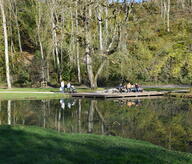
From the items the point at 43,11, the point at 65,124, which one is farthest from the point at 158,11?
the point at 65,124

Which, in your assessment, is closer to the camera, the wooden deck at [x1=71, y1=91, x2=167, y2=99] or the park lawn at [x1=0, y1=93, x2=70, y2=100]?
the park lawn at [x1=0, y1=93, x2=70, y2=100]

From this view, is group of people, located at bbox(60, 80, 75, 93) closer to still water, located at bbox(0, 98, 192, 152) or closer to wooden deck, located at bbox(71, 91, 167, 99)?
wooden deck, located at bbox(71, 91, 167, 99)

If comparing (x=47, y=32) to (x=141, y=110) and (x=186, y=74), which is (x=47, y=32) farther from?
(x=141, y=110)

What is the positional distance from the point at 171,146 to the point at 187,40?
24.8 m

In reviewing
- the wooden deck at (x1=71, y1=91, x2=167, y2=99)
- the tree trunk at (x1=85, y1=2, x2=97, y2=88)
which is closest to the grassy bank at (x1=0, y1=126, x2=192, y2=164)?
the wooden deck at (x1=71, y1=91, x2=167, y2=99)

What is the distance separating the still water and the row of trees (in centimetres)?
1051

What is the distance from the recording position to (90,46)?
37.8 m

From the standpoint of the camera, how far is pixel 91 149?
10.5 meters

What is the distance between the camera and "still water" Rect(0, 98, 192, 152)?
16406 millimetres

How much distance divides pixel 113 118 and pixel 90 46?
17.8 m

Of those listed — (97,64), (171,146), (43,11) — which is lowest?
(171,146)

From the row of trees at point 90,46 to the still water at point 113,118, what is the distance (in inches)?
414

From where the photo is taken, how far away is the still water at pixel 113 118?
1641 centimetres

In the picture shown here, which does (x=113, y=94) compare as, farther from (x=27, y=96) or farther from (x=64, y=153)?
(x=64, y=153)
